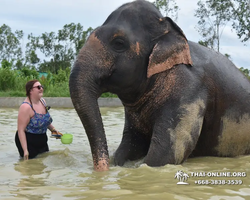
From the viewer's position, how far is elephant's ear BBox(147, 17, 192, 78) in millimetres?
4172

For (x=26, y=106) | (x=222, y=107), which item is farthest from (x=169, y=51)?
(x=26, y=106)

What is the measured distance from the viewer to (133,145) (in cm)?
479


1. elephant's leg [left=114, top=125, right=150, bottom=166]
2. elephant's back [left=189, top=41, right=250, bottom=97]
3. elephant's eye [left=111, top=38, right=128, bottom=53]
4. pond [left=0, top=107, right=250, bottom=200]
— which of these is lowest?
pond [left=0, top=107, right=250, bottom=200]

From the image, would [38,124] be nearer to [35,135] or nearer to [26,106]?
[35,135]

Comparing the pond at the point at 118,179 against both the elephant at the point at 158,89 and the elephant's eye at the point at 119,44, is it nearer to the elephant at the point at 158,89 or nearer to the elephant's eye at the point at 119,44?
the elephant at the point at 158,89

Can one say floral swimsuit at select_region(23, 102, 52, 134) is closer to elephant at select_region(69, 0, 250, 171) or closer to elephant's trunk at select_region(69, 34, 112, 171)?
elephant at select_region(69, 0, 250, 171)

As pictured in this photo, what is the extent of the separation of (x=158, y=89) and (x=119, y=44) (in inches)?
24.2

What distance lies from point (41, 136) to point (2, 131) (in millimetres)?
2301

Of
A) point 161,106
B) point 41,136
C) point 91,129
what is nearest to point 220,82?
point 161,106

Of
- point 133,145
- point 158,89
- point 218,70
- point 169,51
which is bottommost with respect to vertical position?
point 133,145

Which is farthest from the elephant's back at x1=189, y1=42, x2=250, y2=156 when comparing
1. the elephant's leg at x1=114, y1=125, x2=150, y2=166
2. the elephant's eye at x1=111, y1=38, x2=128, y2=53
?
the elephant's eye at x1=111, y1=38, x2=128, y2=53

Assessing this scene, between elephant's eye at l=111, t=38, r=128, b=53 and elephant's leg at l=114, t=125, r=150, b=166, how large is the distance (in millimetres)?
1122

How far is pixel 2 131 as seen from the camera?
7.16 meters

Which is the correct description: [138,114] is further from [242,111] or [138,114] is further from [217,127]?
[242,111]
